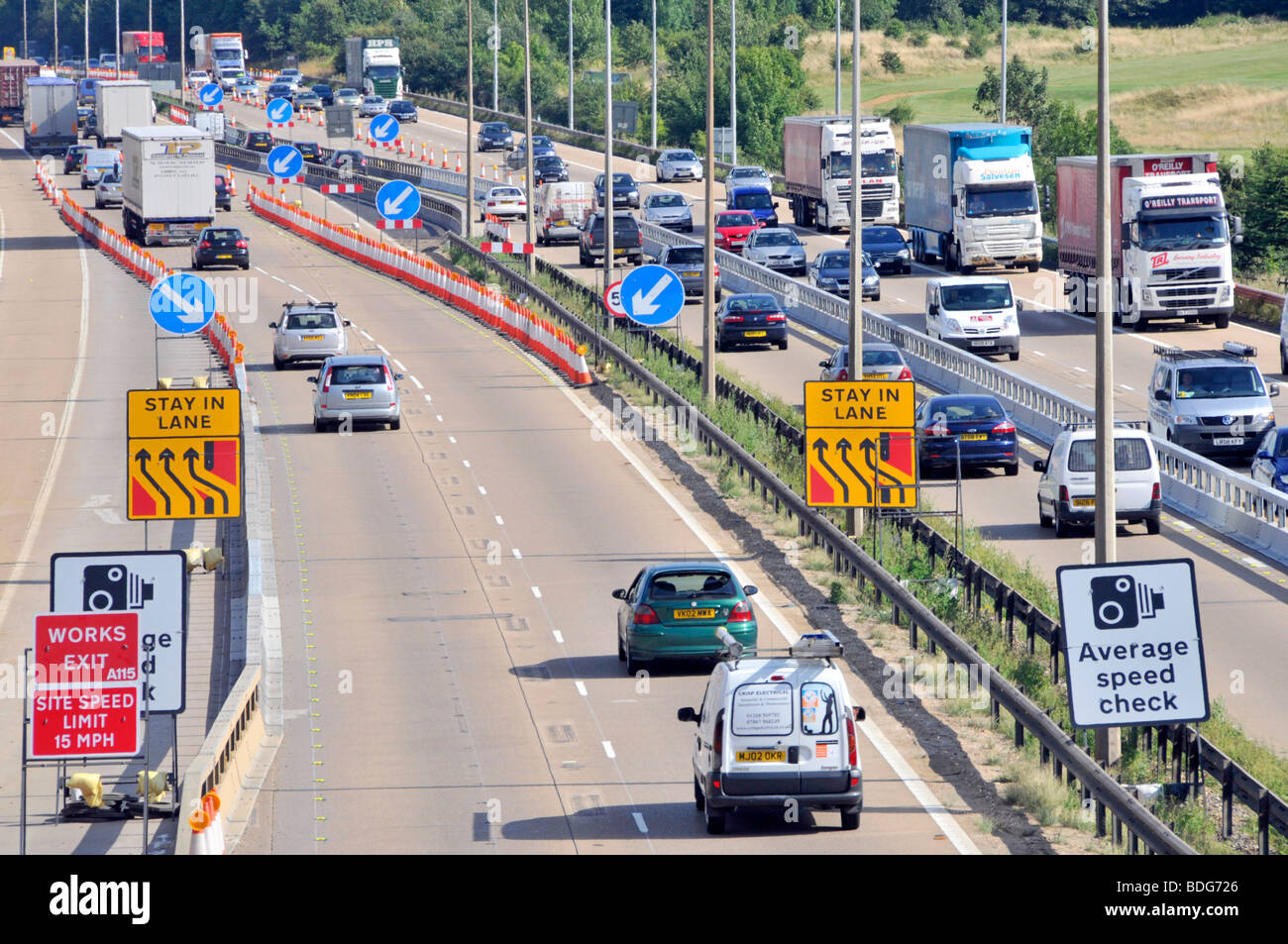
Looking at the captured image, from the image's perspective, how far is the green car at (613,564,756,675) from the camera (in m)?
24.0

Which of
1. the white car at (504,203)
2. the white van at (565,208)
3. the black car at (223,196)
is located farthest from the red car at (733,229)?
the black car at (223,196)

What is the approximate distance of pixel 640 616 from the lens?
946 inches

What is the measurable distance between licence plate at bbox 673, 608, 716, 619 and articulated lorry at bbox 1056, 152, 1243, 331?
30643mm

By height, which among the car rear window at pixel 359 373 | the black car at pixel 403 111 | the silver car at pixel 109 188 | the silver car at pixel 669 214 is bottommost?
the car rear window at pixel 359 373

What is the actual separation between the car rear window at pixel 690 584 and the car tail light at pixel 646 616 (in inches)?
6.0

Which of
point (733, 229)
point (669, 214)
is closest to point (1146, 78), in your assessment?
point (669, 214)

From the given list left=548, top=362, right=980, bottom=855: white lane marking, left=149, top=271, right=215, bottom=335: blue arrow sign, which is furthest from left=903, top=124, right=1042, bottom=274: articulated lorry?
left=149, top=271, right=215, bottom=335: blue arrow sign

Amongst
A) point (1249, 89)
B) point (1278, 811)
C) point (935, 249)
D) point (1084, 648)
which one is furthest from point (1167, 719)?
point (1249, 89)

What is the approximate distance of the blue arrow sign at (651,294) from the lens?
36188mm

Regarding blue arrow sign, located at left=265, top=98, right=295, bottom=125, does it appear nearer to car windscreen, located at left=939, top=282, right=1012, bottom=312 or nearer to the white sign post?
car windscreen, located at left=939, top=282, right=1012, bottom=312

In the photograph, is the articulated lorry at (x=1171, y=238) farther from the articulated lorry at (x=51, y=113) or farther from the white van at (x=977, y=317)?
the articulated lorry at (x=51, y=113)

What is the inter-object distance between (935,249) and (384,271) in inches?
693
